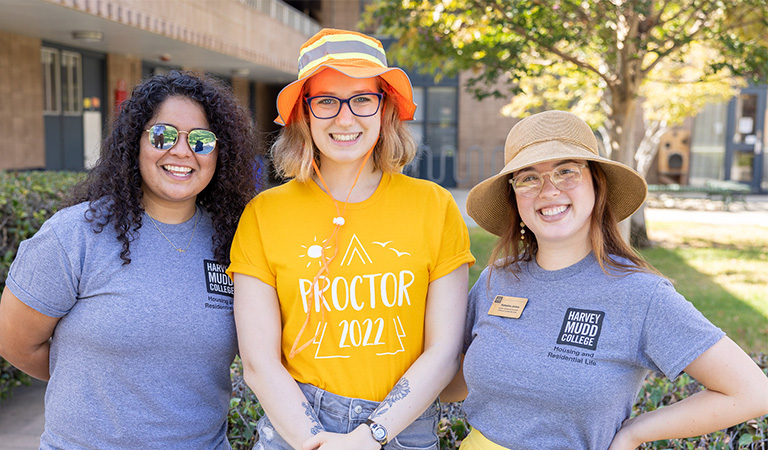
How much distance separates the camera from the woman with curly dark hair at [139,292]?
2021mm

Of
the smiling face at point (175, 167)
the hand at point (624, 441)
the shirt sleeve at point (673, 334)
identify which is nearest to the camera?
the shirt sleeve at point (673, 334)

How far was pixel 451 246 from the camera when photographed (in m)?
2.18

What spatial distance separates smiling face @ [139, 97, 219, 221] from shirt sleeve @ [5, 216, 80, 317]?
335mm

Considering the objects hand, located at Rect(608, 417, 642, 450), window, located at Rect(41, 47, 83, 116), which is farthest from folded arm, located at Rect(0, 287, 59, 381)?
window, located at Rect(41, 47, 83, 116)


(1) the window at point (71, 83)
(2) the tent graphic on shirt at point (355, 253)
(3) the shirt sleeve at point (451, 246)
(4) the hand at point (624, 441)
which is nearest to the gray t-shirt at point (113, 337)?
(2) the tent graphic on shirt at point (355, 253)

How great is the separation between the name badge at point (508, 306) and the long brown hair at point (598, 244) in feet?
0.40

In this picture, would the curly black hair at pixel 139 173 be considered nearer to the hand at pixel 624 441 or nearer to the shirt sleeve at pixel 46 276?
the shirt sleeve at pixel 46 276

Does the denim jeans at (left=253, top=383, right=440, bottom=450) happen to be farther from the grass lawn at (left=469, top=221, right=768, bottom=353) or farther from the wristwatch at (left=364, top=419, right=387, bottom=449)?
the grass lawn at (left=469, top=221, right=768, bottom=353)

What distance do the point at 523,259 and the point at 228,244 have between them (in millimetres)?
1004

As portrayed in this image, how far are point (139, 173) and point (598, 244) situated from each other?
1518mm

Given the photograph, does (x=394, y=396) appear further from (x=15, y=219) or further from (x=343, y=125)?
(x=15, y=219)

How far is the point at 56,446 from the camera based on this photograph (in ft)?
6.77

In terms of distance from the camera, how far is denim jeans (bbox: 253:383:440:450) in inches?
81.0

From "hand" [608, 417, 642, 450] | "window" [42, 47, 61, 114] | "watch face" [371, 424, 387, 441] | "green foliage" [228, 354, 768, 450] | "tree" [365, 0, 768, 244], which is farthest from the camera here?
"window" [42, 47, 61, 114]
